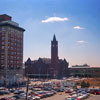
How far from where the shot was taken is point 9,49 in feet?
263

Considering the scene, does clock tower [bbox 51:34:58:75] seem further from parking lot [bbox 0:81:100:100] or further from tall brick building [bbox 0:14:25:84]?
parking lot [bbox 0:81:100:100]

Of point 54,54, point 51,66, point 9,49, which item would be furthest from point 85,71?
point 9,49

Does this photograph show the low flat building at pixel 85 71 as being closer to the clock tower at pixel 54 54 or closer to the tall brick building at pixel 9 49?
the clock tower at pixel 54 54

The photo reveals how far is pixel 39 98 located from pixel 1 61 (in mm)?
41645

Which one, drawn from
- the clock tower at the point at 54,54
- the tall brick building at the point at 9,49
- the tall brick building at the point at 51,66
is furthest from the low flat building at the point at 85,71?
the tall brick building at the point at 9,49

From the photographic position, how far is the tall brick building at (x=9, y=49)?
78000mm

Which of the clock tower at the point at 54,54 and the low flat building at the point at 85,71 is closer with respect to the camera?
the clock tower at the point at 54,54

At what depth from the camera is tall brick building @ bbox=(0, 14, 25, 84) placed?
256 ft

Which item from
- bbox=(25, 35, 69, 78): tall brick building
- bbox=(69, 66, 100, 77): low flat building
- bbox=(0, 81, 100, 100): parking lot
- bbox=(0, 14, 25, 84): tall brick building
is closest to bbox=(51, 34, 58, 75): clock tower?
bbox=(25, 35, 69, 78): tall brick building

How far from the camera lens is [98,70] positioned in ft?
463

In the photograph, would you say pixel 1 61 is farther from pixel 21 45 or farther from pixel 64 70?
pixel 64 70

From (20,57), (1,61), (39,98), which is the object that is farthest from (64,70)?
(39,98)

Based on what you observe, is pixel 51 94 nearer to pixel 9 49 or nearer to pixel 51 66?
pixel 9 49

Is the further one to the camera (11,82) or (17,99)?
(11,82)
